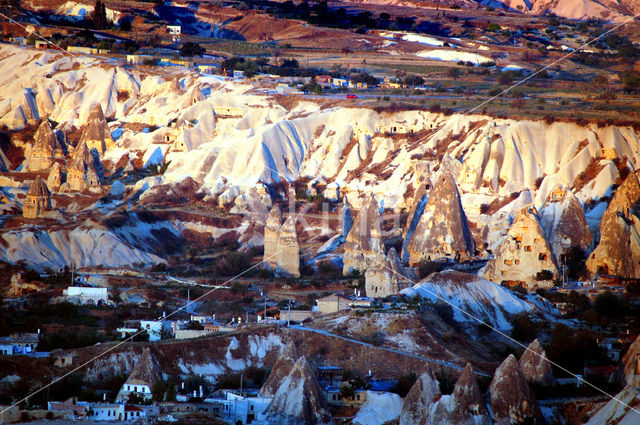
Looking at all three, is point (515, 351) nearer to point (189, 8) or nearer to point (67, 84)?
point (67, 84)

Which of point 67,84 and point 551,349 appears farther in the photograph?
point 67,84

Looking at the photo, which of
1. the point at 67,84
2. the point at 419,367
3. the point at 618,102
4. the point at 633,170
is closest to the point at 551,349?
the point at 419,367

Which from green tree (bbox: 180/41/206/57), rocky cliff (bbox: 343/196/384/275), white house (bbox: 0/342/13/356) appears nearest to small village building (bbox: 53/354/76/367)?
white house (bbox: 0/342/13/356)

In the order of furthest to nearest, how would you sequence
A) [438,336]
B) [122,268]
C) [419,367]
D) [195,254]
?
[195,254] → [122,268] → [438,336] → [419,367]

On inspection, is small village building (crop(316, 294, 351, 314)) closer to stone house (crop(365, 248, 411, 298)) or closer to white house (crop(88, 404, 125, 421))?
stone house (crop(365, 248, 411, 298))

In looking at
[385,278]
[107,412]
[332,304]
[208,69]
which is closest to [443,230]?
[385,278]

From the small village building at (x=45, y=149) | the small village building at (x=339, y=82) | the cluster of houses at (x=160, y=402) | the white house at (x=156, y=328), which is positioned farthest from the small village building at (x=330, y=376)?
the small village building at (x=339, y=82)

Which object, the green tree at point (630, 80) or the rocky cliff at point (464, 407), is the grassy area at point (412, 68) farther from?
the rocky cliff at point (464, 407)
